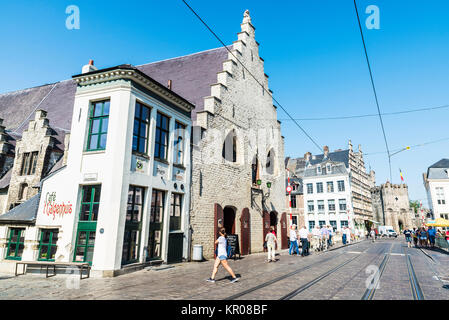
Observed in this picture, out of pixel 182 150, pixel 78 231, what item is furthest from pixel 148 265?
pixel 182 150

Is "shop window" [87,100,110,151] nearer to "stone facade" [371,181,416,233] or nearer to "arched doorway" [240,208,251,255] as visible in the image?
"arched doorway" [240,208,251,255]

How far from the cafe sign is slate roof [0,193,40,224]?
63cm

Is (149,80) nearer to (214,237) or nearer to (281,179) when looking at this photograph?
(214,237)

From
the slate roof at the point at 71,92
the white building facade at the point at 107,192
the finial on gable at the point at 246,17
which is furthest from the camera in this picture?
the finial on gable at the point at 246,17

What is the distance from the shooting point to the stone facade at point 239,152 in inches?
572

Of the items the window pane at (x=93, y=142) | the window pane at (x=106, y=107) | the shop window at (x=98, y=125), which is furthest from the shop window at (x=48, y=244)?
the window pane at (x=106, y=107)

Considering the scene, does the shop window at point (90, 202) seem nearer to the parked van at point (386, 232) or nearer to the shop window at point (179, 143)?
the shop window at point (179, 143)

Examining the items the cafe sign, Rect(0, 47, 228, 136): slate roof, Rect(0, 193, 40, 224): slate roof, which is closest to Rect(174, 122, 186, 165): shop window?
Rect(0, 47, 228, 136): slate roof

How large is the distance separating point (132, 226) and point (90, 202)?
1722mm

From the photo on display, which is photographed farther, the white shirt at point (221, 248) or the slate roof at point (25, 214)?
the slate roof at point (25, 214)

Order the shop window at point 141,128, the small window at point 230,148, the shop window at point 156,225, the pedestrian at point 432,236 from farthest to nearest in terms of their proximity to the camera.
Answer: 1. the pedestrian at point 432,236
2. the small window at point 230,148
3. the shop window at point 156,225
4. the shop window at point 141,128

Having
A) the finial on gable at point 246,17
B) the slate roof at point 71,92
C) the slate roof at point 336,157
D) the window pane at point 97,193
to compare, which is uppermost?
the finial on gable at point 246,17

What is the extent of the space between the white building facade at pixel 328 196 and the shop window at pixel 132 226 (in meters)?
40.0

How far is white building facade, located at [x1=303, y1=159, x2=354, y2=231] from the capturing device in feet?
145
